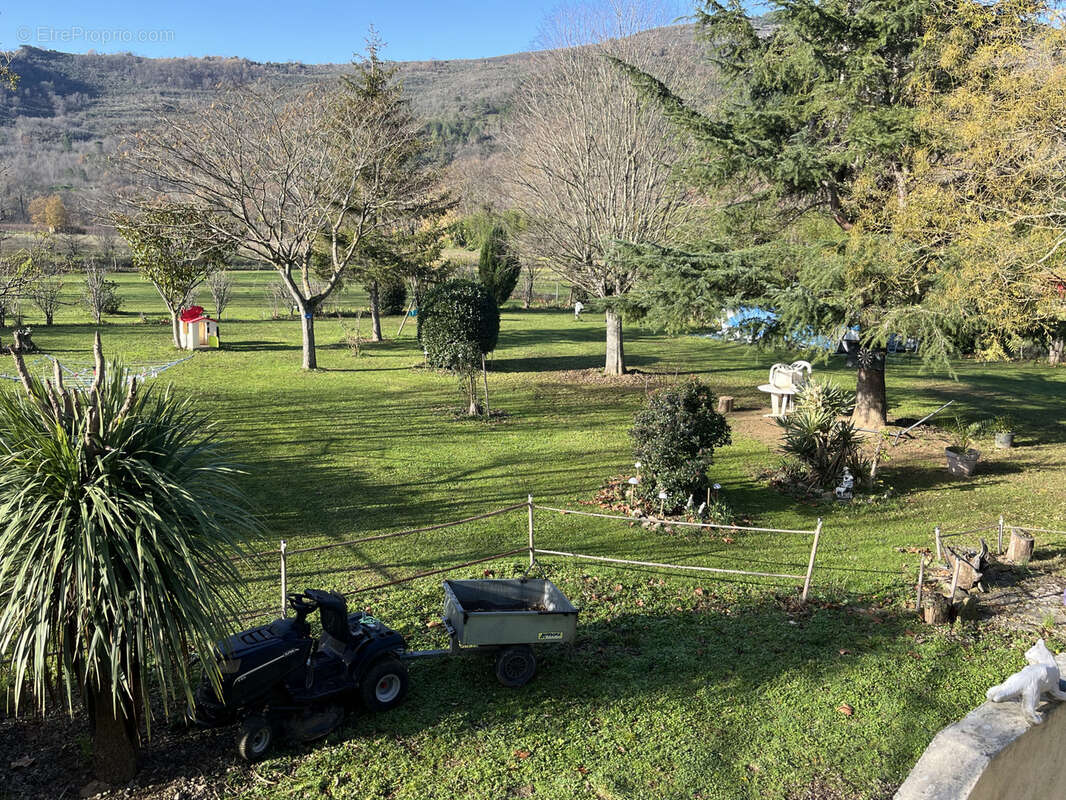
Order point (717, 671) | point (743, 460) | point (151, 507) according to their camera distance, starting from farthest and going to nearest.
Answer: point (743, 460)
point (717, 671)
point (151, 507)

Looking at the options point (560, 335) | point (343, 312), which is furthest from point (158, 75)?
point (560, 335)

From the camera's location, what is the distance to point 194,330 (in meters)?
24.0

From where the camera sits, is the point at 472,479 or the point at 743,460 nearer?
the point at 472,479

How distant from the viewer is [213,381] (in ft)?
63.0

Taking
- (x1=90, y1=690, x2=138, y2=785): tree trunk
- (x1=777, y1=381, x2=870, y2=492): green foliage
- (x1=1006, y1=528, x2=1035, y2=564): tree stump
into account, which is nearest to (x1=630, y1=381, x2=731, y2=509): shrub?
(x1=777, y1=381, x2=870, y2=492): green foliage

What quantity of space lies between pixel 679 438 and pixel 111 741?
309 inches

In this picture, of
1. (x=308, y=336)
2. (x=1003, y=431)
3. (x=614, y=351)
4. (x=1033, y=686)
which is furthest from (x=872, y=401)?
(x=308, y=336)

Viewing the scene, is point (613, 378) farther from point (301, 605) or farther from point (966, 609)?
point (301, 605)

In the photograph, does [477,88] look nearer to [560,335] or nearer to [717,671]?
[560,335]

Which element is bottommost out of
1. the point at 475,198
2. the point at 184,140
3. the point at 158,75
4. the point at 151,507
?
the point at 151,507

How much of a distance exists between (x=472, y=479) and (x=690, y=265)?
251 inches

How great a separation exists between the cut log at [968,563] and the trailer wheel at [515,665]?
516cm

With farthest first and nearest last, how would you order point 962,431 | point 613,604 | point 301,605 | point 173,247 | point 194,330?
point 194,330
point 173,247
point 962,431
point 613,604
point 301,605

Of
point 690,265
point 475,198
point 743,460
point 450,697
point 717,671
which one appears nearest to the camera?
point 450,697
